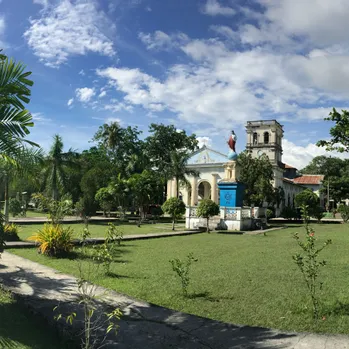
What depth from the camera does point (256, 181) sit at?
3325cm

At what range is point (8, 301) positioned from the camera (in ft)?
18.7

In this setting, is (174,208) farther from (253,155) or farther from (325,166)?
(325,166)

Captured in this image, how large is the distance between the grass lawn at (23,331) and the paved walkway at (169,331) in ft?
0.43

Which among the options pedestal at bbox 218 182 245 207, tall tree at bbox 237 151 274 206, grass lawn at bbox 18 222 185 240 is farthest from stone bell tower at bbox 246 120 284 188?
grass lawn at bbox 18 222 185 240

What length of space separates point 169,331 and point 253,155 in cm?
5457

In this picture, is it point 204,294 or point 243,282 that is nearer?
point 204,294

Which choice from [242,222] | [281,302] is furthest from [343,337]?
[242,222]

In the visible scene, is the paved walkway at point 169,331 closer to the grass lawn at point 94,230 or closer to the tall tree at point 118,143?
the grass lawn at point 94,230

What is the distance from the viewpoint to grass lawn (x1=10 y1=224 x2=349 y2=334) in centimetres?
514

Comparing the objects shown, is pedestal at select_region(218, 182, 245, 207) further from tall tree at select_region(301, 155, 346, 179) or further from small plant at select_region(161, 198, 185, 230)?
tall tree at select_region(301, 155, 346, 179)

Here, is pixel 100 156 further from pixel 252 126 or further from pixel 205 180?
pixel 252 126

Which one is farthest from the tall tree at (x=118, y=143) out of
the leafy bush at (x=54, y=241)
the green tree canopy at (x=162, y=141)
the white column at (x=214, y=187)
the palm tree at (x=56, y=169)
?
the leafy bush at (x=54, y=241)

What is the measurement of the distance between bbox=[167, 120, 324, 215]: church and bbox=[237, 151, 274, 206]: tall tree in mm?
7369

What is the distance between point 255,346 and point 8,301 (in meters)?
3.78
